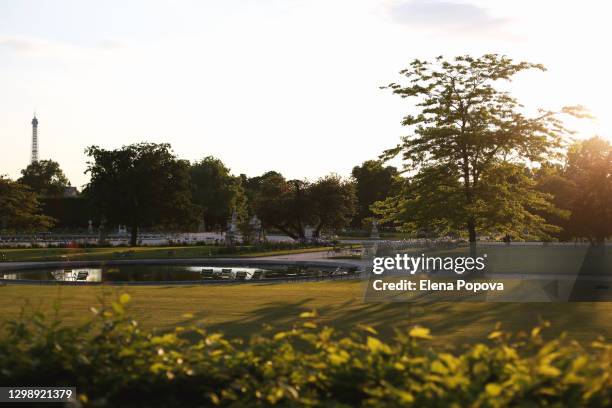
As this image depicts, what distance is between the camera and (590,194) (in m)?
33.3

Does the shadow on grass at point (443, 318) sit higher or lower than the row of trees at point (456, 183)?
lower

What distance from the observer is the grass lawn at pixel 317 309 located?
13.2m

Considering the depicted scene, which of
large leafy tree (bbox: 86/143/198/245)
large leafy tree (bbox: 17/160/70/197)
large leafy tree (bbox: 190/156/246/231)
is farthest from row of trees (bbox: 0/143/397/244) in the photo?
large leafy tree (bbox: 17/160/70/197)

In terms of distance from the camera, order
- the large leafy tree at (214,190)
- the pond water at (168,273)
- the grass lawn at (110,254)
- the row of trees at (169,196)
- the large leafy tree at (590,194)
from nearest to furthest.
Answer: the pond water at (168,273) < the large leafy tree at (590,194) < the grass lawn at (110,254) < the row of trees at (169,196) < the large leafy tree at (214,190)

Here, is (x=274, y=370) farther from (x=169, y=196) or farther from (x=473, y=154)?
(x=169, y=196)

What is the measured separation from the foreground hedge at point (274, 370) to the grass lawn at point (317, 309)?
4.93 m

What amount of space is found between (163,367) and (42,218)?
54.6 m

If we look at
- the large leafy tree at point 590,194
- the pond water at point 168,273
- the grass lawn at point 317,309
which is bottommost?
the pond water at point 168,273

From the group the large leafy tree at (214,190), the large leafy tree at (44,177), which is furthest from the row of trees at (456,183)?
the large leafy tree at (44,177)

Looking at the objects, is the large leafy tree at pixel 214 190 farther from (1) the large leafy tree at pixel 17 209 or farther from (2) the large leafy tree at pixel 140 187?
(1) the large leafy tree at pixel 17 209

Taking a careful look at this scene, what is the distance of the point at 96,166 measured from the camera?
56812 millimetres

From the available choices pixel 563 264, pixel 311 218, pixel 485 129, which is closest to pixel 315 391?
pixel 485 129

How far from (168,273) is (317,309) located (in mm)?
18106

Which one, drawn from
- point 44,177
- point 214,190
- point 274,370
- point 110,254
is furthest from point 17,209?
point 44,177
